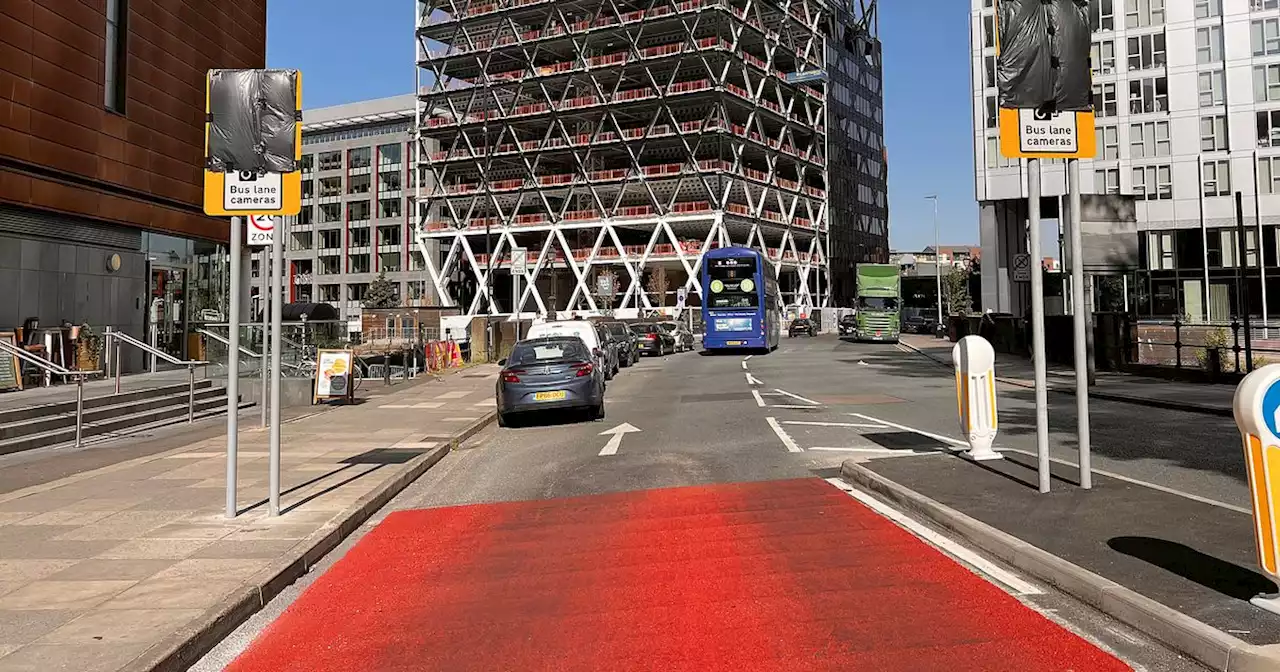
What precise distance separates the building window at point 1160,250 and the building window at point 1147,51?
10.5 m

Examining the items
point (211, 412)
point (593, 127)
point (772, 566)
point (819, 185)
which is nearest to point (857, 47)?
point (819, 185)

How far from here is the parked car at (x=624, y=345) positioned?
1299 inches

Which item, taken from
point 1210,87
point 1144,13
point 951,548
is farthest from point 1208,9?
point 951,548

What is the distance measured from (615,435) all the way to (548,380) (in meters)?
2.03

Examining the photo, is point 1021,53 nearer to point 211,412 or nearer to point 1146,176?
point 211,412

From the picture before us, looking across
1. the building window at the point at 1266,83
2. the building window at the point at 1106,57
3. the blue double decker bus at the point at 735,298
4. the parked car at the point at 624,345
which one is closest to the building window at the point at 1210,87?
the building window at the point at 1266,83

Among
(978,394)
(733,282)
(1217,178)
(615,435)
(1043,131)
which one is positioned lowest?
(615,435)

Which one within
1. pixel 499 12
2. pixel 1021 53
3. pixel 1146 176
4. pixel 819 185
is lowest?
pixel 1021 53

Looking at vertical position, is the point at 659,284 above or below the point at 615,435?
above

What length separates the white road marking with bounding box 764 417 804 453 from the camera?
447 inches

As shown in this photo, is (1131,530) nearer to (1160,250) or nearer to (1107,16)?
(1160,250)

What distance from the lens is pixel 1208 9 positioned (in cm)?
5350

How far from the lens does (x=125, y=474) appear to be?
32.7ft

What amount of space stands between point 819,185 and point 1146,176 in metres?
38.8
